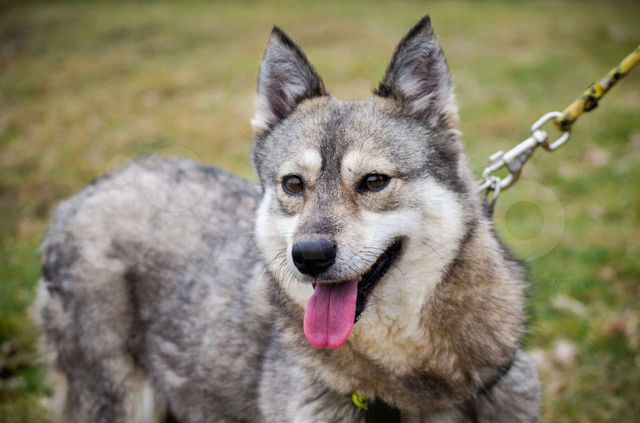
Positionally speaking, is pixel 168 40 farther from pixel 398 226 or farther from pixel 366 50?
pixel 398 226

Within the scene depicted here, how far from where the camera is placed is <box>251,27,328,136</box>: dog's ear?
3.01 m

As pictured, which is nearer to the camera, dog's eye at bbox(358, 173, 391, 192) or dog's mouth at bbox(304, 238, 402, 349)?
dog's mouth at bbox(304, 238, 402, 349)

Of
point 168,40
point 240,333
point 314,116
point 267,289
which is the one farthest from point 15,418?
point 168,40

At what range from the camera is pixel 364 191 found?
105 inches

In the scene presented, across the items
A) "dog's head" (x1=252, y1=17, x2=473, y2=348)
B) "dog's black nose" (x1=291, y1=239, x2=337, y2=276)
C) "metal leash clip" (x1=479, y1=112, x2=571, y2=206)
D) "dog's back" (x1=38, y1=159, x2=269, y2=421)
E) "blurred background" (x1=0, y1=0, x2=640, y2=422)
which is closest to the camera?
"dog's black nose" (x1=291, y1=239, x2=337, y2=276)

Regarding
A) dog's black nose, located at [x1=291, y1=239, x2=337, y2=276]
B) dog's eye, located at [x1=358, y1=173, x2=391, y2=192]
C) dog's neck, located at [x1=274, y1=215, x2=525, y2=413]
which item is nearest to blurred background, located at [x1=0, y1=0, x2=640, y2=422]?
dog's neck, located at [x1=274, y1=215, x2=525, y2=413]

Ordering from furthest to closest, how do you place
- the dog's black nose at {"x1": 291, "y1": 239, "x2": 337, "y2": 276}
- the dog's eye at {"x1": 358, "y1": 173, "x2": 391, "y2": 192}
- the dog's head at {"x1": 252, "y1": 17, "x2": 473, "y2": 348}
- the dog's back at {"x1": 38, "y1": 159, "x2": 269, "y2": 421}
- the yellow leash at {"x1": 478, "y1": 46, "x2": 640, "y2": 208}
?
the dog's back at {"x1": 38, "y1": 159, "x2": 269, "y2": 421} → the yellow leash at {"x1": 478, "y1": 46, "x2": 640, "y2": 208} → the dog's eye at {"x1": 358, "y1": 173, "x2": 391, "y2": 192} → the dog's head at {"x1": 252, "y1": 17, "x2": 473, "y2": 348} → the dog's black nose at {"x1": 291, "y1": 239, "x2": 337, "y2": 276}

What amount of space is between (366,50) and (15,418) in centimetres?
1121

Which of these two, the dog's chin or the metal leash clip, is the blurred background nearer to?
the metal leash clip

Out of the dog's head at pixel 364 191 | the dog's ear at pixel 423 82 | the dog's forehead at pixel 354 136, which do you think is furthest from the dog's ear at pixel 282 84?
the dog's ear at pixel 423 82

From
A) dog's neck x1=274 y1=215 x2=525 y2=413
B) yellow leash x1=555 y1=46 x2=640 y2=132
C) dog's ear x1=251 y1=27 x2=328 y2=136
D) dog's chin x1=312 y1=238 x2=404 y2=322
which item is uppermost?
dog's ear x1=251 y1=27 x2=328 y2=136

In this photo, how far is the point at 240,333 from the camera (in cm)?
323

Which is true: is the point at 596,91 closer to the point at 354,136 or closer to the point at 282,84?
the point at 354,136

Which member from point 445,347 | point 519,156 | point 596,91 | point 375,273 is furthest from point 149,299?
point 596,91
